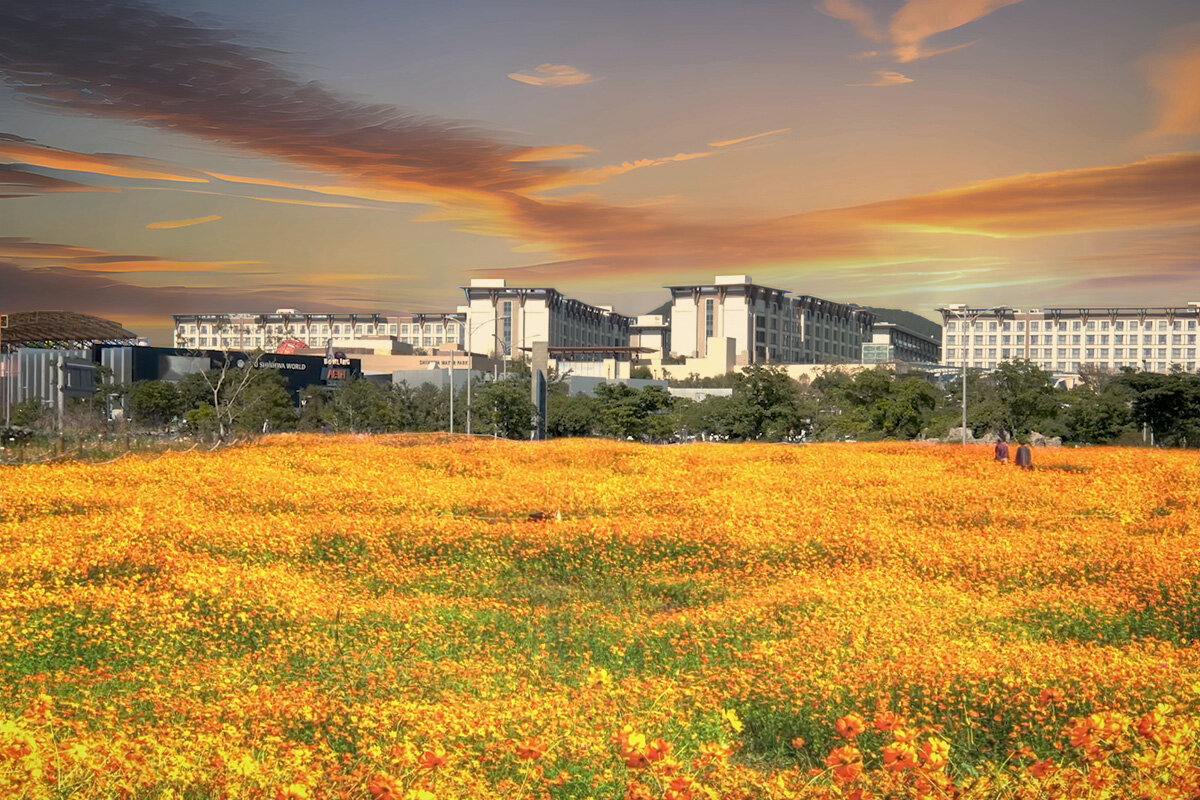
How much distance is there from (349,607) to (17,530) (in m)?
7.84

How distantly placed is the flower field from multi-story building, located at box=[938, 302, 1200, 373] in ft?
545

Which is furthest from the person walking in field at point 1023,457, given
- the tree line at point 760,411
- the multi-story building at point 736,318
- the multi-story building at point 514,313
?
the multi-story building at point 514,313

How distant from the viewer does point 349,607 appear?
14.7 meters

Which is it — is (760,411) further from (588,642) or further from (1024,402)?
(588,642)

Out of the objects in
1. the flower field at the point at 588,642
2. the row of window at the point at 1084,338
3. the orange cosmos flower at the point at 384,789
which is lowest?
the flower field at the point at 588,642

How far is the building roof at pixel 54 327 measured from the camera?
4032 centimetres

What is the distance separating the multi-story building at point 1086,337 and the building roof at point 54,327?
152m

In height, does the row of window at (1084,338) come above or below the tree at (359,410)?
above

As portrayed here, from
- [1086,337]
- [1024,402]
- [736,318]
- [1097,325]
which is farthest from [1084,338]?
[1024,402]

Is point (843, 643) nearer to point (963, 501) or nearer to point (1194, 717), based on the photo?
point (1194, 717)

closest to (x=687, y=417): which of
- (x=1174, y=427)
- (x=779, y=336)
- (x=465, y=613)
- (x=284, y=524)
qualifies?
(x=1174, y=427)

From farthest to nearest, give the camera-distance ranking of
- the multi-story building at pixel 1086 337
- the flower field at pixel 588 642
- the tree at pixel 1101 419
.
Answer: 1. the multi-story building at pixel 1086 337
2. the tree at pixel 1101 419
3. the flower field at pixel 588 642

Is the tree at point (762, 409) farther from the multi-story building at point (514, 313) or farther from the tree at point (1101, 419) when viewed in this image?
the multi-story building at point (514, 313)

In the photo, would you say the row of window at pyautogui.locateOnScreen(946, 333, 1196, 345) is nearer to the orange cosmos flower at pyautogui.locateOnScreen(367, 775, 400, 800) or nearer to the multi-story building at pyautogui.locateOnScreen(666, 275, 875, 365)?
the multi-story building at pyautogui.locateOnScreen(666, 275, 875, 365)
